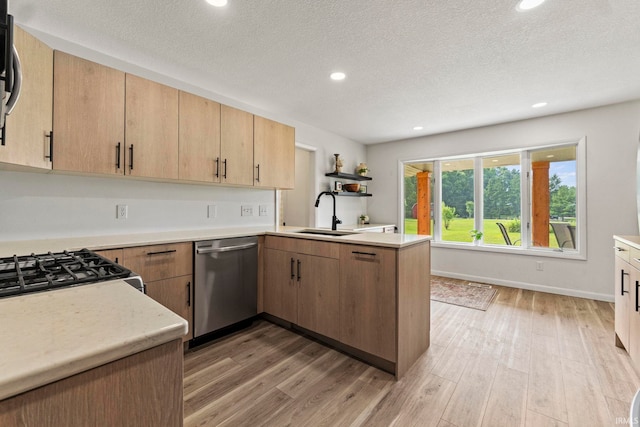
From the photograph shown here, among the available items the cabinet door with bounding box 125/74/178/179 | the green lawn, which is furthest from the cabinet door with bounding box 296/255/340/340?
the green lawn

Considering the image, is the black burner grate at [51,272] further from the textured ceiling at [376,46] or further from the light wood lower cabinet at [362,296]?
the textured ceiling at [376,46]

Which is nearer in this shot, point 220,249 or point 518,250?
point 220,249

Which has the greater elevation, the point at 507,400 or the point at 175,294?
the point at 175,294

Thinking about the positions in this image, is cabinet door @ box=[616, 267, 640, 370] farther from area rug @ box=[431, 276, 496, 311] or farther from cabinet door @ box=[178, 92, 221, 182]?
cabinet door @ box=[178, 92, 221, 182]

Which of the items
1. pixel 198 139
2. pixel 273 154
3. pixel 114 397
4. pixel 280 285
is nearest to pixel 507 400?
pixel 280 285

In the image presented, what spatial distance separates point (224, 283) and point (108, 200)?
118cm

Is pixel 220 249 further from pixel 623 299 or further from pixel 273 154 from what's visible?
pixel 623 299

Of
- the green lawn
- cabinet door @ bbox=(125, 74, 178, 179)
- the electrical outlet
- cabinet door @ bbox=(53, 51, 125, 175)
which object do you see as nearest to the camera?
cabinet door @ bbox=(53, 51, 125, 175)

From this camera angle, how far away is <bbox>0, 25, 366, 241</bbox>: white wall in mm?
2002

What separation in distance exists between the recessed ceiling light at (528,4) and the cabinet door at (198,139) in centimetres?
243

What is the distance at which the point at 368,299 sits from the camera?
2057mm

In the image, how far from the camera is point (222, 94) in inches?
126

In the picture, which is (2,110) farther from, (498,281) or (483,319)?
(498,281)

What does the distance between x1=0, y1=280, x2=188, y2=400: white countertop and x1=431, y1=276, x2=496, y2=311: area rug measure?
3.52 m
